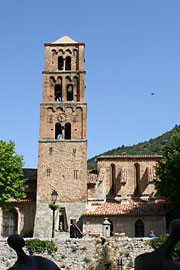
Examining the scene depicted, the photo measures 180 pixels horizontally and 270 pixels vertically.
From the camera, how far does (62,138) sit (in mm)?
36281

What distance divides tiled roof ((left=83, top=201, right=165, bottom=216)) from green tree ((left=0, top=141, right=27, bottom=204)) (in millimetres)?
6457

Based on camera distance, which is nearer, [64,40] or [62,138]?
[62,138]

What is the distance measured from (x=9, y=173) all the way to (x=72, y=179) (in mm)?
6119

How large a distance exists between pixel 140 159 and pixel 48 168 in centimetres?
1099

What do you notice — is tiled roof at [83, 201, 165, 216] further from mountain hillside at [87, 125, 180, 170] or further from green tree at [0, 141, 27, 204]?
mountain hillside at [87, 125, 180, 170]

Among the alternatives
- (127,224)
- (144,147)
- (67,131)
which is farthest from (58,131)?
(144,147)

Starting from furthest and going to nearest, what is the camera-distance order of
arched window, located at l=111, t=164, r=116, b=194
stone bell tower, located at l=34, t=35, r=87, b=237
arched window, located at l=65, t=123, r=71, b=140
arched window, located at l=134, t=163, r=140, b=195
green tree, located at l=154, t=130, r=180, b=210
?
1. arched window, located at l=111, t=164, r=116, b=194
2. arched window, located at l=134, t=163, r=140, b=195
3. arched window, located at l=65, t=123, r=71, b=140
4. stone bell tower, located at l=34, t=35, r=87, b=237
5. green tree, located at l=154, t=130, r=180, b=210

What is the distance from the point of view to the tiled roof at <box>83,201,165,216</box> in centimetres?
3103

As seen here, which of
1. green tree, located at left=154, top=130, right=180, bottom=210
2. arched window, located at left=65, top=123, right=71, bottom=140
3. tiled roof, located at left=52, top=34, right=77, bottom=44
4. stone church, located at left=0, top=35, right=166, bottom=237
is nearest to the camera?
green tree, located at left=154, top=130, right=180, bottom=210

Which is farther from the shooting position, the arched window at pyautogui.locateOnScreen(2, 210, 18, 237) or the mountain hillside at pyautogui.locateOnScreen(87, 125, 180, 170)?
the mountain hillside at pyautogui.locateOnScreen(87, 125, 180, 170)

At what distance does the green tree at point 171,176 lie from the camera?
94.1 feet

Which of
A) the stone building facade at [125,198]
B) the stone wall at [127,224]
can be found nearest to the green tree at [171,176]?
the stone wall at [127,224]

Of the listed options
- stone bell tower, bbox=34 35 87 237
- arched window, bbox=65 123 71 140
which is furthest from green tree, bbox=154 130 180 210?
arched window, bbox=65 123 71 140

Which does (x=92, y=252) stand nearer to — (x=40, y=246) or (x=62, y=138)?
(x=40, y=246)
